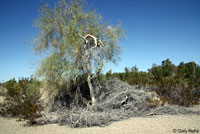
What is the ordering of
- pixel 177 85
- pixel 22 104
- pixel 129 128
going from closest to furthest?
pixel 129 128 → pixel 22 104 → pixel 177 85

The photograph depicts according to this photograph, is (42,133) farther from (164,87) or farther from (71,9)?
(164,87)

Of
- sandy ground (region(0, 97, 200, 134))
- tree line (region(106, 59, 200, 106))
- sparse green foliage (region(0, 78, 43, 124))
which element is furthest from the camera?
tree line (region(106, 59, 200, 106))

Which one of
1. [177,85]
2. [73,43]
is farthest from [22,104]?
[177,85]

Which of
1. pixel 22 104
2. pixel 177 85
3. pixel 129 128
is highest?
pixel 177 85

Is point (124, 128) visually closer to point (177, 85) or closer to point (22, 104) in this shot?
Answer: point (22, 104)

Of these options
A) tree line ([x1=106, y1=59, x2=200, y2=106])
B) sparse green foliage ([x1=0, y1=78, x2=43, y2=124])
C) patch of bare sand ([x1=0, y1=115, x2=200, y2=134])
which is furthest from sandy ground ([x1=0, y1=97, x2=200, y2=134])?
tree line ([x1=106, y1=59, x2=200, y2=106])

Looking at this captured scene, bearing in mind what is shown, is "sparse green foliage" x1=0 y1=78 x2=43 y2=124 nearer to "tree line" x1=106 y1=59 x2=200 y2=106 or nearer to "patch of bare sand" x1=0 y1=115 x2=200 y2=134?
"patch of bare sand" x1=0 y1=115 x2=200 y2=134

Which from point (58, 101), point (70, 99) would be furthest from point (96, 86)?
point (58, 101)

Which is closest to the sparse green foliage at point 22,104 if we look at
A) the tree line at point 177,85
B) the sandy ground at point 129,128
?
the sandy ground at point 129,128

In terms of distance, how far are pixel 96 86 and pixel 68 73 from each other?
264 cm

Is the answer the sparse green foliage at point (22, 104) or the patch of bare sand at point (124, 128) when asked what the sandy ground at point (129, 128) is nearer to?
the patch of bare sand at point (124, 128)

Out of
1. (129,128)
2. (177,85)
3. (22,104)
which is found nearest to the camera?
(129,128)

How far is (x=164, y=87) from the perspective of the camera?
38.5ft

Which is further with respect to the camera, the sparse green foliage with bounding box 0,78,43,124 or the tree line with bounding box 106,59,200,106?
the tree line with bounding box 106,59,200,106
